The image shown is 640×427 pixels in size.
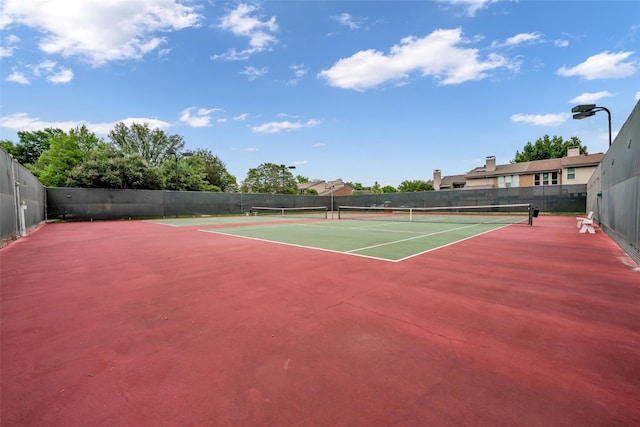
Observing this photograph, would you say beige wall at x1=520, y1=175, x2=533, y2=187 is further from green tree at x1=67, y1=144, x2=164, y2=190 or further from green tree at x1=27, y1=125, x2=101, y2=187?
green tree at x1=27, y1=125, x2=101, y2=187

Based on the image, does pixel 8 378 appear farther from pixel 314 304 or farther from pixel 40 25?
pixel 40 25

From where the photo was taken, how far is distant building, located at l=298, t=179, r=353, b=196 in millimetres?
67688

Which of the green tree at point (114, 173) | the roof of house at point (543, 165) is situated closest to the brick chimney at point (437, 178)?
the roof of house at point (543, 165)

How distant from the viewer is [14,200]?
1009 cm

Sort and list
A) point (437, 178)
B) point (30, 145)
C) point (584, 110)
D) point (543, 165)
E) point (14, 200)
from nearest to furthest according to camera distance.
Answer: point (14, 200) → point (584, 110) → point (543, 165) → point (30, 145) → point (437, 178)

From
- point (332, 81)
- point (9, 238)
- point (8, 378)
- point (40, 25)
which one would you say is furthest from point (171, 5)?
point (332, 81)

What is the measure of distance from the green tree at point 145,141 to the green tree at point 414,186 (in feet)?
143

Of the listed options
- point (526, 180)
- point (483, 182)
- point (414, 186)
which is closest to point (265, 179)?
point (414, 186)

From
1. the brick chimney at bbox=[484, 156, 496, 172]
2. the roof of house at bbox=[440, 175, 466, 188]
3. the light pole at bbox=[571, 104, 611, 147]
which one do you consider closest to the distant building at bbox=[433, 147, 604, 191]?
the brick chimney at bbox=[484, 156, 496, 172]

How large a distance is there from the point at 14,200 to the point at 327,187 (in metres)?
60.8

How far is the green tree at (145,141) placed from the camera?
44094 millimetres

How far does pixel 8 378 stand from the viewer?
2102 mm

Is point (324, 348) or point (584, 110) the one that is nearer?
point (324, 348)

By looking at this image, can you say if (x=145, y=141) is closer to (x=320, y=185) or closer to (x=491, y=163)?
(x=320, y=185)
